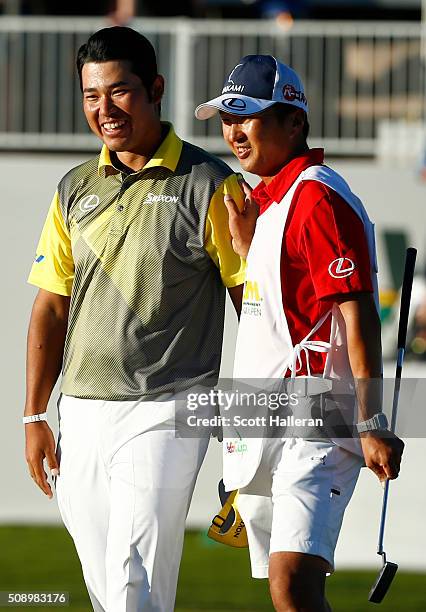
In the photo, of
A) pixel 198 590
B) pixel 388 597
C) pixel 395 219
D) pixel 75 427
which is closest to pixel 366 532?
pixel 388 597

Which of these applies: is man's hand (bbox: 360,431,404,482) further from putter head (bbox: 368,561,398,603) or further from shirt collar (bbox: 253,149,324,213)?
shirt collar (bbox: 253,149,324,213)

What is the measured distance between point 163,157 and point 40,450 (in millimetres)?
1088

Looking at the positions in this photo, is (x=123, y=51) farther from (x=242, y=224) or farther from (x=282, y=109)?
(x=242, y=224)

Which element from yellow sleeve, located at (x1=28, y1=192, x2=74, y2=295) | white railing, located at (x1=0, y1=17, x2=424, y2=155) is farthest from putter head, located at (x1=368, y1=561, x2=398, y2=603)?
white railing, located at (x1=0, y1=17, x2=424, y2=155)

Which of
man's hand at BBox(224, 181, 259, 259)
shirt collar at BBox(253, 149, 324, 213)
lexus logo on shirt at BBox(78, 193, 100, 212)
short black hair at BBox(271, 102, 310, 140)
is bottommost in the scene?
man's hand at BBox(224, 181, 259, 259)

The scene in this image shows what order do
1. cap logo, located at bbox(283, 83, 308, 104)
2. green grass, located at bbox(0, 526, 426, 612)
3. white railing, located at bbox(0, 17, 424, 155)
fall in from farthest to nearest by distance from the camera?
white railing, located at bbox(0, 17, 424, 155), green grass, located at bbox(0, 526, 426, 612), cap logo, located at bbox(283, 83, 308, 104)

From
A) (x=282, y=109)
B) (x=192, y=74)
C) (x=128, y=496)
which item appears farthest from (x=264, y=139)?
(x=192, y=74)

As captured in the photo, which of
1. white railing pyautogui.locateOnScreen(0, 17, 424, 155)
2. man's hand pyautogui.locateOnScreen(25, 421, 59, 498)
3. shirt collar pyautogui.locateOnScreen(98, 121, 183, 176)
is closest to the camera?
shirt collar pyautogui.locateOnScreen(98, 121, 183, 176)

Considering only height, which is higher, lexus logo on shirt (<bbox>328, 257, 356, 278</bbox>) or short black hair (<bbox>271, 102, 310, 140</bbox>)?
short black hair (<bbox>271, 102, 310, 140</bbox>)

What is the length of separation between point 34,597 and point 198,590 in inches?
100

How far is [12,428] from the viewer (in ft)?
38.6

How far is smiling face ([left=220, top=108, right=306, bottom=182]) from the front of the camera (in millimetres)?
4609

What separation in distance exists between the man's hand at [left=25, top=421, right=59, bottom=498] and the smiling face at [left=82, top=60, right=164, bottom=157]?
1.00m

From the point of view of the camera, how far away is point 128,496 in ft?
15.6
